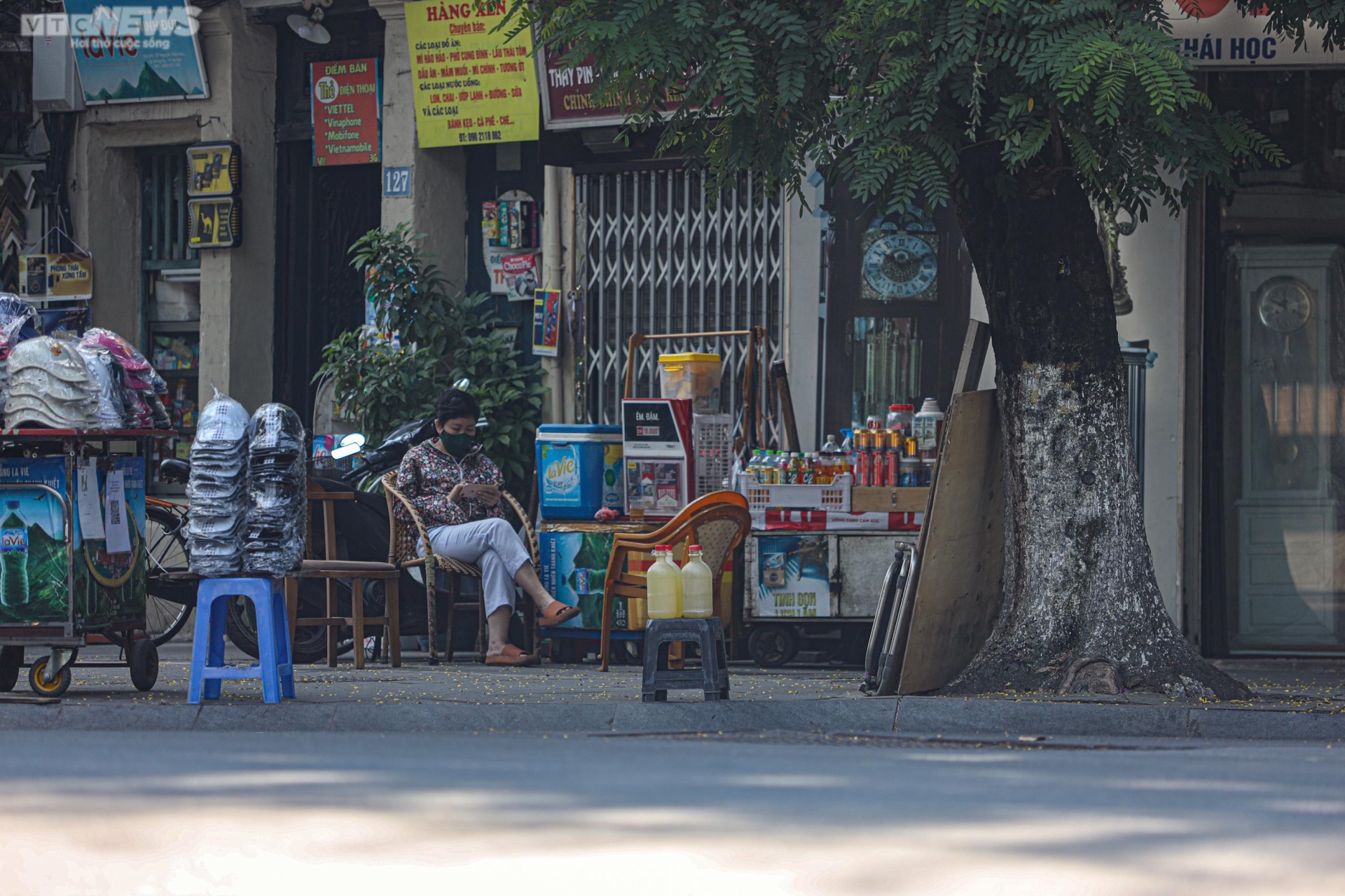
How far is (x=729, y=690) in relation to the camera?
8.47 meters

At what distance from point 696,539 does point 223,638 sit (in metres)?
2.94

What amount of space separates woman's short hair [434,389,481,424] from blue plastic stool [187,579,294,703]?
266 cm

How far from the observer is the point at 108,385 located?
27.4 ft

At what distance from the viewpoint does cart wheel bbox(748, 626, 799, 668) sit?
34.6ft

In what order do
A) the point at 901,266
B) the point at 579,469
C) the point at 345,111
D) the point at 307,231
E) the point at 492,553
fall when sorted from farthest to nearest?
the point at 307,231, the point at 345,111, the point at 901,266, the point at 579,469, the point at 492,553

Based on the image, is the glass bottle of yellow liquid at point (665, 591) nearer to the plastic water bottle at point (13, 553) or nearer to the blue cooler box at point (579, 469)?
the blue cooler box at point (579, 469)

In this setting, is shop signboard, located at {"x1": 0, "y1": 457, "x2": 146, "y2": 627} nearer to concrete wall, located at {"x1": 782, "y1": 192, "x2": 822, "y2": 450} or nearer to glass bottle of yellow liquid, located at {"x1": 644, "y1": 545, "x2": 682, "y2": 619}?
glass bottle of yellow liquid, located at {"x1": 644, "y1": 545, "x2": 682, "y2": 619}

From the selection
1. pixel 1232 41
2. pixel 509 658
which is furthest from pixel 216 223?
pixel 1232 41

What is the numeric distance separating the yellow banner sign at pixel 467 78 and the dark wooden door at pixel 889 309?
268cm

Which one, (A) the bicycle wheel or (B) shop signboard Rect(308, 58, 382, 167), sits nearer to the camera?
(A) the bicycle wheel

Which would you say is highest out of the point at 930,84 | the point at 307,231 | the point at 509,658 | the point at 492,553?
the point at 307,231

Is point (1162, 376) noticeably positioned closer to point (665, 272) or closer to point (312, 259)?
point (665, 272)

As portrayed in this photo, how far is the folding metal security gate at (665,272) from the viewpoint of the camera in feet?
40.8

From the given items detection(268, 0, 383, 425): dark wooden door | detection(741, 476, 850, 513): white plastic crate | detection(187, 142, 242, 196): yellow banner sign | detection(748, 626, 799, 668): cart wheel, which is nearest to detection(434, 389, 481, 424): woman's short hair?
detection(741, 476, 850, 513): white plastic crate
